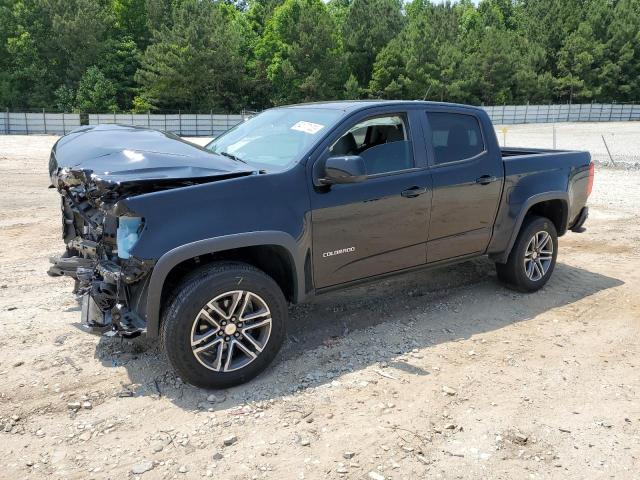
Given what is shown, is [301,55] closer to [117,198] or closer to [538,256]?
[538,256]

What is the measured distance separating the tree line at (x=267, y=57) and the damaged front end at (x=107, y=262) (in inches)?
1834

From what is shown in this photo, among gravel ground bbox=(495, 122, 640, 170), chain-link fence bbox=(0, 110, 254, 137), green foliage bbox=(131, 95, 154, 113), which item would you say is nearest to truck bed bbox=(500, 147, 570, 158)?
gravel ground bbox=(495, 122, 640, 170)

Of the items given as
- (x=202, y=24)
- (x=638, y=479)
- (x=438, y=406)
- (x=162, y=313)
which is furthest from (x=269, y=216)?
(x=202, y=24)

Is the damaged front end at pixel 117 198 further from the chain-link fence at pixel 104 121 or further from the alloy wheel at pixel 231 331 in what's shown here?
the chain-link fence at pixel 104 121

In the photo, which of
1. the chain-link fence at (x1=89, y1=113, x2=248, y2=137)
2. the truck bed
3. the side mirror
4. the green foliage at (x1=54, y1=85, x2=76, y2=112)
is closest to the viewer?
the side mirror

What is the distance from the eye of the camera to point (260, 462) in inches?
124

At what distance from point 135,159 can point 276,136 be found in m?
1.24

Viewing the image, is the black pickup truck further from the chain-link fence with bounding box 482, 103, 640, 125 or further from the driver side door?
the chain-link fence with bounding box 482, 103, 640, 125

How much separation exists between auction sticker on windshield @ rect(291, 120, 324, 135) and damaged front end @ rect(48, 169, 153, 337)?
5.01 feet

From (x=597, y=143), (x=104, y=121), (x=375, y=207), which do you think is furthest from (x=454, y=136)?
(x=104, y=121)

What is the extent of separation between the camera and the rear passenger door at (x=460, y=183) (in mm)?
4836

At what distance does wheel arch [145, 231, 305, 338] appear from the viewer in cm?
350

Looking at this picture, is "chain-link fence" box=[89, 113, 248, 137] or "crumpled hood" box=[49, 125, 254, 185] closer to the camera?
"crumpled hood" box=[49, 125, 254, 185]

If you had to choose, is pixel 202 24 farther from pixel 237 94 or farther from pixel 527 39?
pixel 527 39
